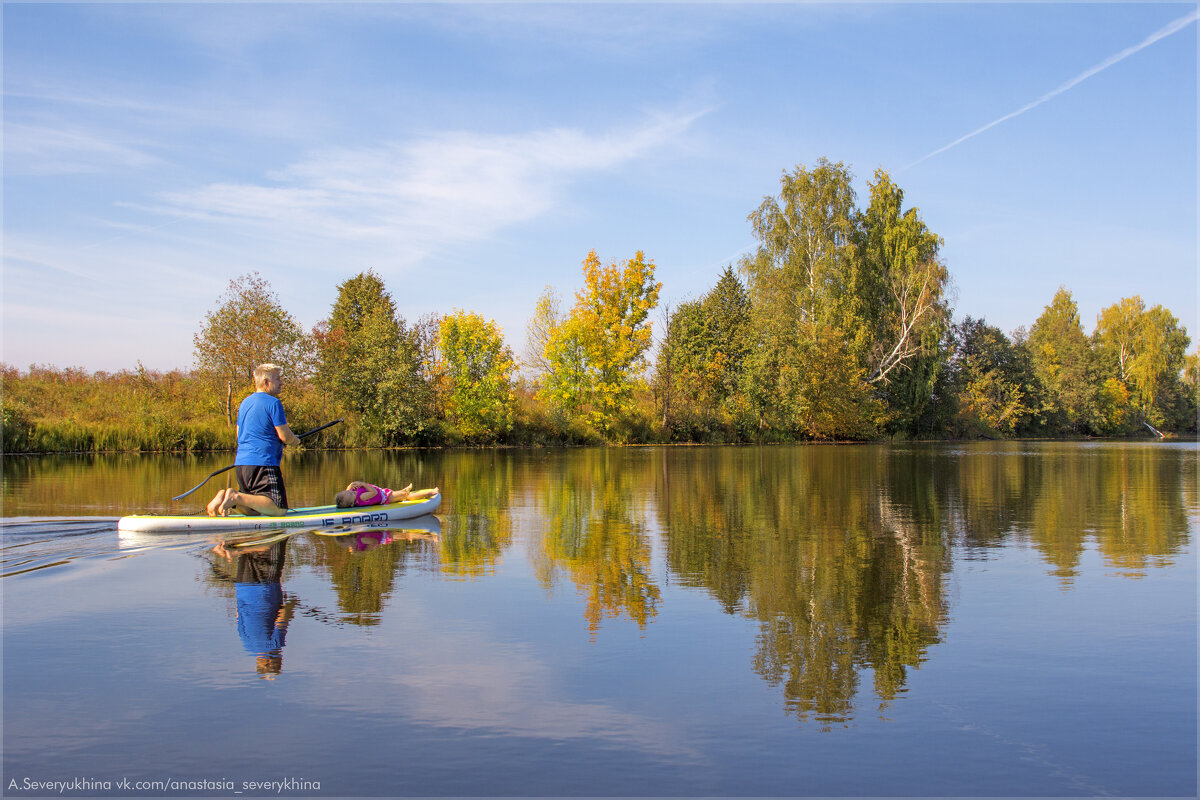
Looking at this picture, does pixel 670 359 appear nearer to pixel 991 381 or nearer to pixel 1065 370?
pixel 991 381

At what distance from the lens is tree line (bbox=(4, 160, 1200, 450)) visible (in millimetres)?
42562

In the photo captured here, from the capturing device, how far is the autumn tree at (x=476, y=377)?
156 feet

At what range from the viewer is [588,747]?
4734 mm

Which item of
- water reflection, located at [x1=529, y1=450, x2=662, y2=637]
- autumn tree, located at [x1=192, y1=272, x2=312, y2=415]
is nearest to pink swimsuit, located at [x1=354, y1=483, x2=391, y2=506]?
water reflection, located at [x1=529, y1=450, x2=662, y2=637]

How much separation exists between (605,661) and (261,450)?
731 centimetres

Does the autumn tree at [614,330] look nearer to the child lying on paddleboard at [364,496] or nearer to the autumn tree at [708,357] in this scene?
the autumn tree at [708,357]

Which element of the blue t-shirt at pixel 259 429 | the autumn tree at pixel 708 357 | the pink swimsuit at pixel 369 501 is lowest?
the pink swimsuit at pixel 369 501

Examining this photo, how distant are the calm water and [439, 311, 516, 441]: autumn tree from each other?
3430cm

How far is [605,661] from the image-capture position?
6215mm

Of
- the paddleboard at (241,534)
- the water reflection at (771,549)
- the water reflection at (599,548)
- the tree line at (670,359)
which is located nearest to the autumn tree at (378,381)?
the tree line at (670,359)

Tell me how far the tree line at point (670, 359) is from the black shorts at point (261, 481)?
95.8 ft

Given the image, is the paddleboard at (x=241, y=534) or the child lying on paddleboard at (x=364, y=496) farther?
the child lying on paddleboard at (x=364, y=496)

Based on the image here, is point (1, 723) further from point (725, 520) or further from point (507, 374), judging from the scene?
point (507, 374)

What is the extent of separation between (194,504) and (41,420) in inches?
988
